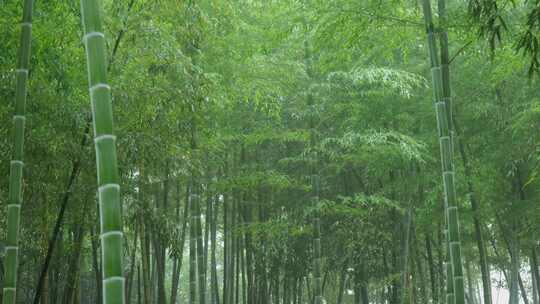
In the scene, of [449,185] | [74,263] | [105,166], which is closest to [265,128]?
[74,263]

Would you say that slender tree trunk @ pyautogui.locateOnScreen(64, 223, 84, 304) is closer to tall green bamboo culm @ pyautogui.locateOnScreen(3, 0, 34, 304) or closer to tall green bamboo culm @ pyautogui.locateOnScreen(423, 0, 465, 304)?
tall green bamboo culm @ pyautogui.locateOnScreen(3, 0, 34, 304)

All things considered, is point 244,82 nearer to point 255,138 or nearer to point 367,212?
point 255,138

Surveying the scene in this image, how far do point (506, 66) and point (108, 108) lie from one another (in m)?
4.44

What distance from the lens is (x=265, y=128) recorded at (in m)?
8.98

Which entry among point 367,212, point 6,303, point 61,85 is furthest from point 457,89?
point 6,303

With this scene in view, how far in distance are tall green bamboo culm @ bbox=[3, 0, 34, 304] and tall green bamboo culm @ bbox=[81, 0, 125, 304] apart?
4.27 feet

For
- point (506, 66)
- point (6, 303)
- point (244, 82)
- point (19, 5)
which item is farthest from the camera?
point (244, 82)

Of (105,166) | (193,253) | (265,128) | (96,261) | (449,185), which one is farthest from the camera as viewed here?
(265,128)

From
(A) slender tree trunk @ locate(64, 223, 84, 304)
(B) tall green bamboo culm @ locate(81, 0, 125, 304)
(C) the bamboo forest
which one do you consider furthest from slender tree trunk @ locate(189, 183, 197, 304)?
(B) tall green bamboo culm @ locate(81, 0, 125, 304)

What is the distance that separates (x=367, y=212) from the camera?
32.7ft

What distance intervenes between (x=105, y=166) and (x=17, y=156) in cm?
143

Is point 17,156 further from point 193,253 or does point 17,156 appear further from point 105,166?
point 193,253

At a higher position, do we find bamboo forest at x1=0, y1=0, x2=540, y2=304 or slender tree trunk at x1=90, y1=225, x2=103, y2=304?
bamboo forest at x1=0, y1=0, x2=540, y2=304

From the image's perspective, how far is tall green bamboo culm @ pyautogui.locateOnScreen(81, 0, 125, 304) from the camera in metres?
2.70
